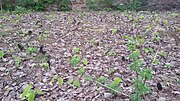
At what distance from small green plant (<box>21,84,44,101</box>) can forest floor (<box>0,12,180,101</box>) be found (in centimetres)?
7

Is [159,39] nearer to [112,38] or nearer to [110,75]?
[112,38]

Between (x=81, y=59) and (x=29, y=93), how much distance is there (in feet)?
3.41

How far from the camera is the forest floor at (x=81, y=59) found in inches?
91.7

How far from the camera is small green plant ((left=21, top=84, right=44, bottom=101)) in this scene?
2.16 m

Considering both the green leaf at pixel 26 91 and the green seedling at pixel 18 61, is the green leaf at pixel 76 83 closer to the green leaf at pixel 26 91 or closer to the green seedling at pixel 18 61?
the green leaf at pixel 26 91

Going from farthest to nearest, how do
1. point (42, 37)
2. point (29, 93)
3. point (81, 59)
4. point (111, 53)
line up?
point (42, 37) < point (111, 53) < point (81, 59) < point (29, 93)

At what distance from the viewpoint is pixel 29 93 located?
7.29ft

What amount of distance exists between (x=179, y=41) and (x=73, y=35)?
6.12 feet

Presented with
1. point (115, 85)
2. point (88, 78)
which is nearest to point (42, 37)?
point (88, 78)

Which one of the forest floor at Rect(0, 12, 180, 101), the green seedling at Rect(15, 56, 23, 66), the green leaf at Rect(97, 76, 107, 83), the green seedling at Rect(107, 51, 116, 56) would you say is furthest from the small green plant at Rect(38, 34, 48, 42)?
the green leaf at Rect(97, 76, 107, 83)

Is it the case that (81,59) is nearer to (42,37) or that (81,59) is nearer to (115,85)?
(115,85)

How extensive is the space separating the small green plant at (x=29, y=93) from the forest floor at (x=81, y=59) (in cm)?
7

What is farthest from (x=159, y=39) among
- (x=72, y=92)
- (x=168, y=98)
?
(x=72, y=92)

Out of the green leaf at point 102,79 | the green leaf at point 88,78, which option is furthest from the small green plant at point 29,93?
the green leaf at point 102,79
